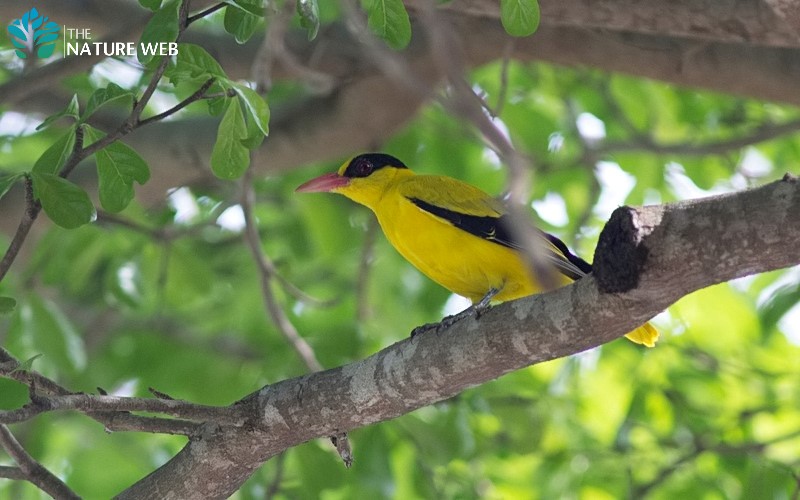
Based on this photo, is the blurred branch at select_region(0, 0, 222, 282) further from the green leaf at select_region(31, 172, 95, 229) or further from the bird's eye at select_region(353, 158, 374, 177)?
the bird's eye at select_region(353, 158, 374, 177)

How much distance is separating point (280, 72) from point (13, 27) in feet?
4.34

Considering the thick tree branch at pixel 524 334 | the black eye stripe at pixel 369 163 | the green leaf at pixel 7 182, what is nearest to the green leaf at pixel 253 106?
the green leaf at pixel 7 182

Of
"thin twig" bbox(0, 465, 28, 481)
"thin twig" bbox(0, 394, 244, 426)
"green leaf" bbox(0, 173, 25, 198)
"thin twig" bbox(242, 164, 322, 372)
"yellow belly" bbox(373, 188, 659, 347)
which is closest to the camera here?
"thin twig" bbox(0, 394, 244, 426)

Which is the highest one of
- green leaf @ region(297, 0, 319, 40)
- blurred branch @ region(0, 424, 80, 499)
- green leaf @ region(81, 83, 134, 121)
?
green leaf @ region(297, 0, 319, 40)

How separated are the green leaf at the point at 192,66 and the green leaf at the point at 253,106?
57mm

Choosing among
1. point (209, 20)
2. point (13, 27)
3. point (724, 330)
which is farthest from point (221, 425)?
point (724, 330)

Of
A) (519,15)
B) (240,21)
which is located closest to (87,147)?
(240,21)

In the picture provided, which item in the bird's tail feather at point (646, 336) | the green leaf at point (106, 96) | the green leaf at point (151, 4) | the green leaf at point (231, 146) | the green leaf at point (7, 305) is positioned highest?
the green leaf at point (151, 4)

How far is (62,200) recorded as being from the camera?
102 inches

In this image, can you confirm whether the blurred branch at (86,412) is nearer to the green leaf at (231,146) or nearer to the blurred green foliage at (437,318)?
the green leaf at (231,146)

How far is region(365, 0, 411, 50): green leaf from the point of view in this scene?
2.65 meters

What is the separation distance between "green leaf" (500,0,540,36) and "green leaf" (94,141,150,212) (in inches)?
42.3

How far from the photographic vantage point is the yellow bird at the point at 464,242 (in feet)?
12.3

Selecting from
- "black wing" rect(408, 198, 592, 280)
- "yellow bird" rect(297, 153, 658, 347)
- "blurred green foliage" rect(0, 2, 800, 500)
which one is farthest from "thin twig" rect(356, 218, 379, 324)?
"black wing" rect(408, 198, 592, 280)
